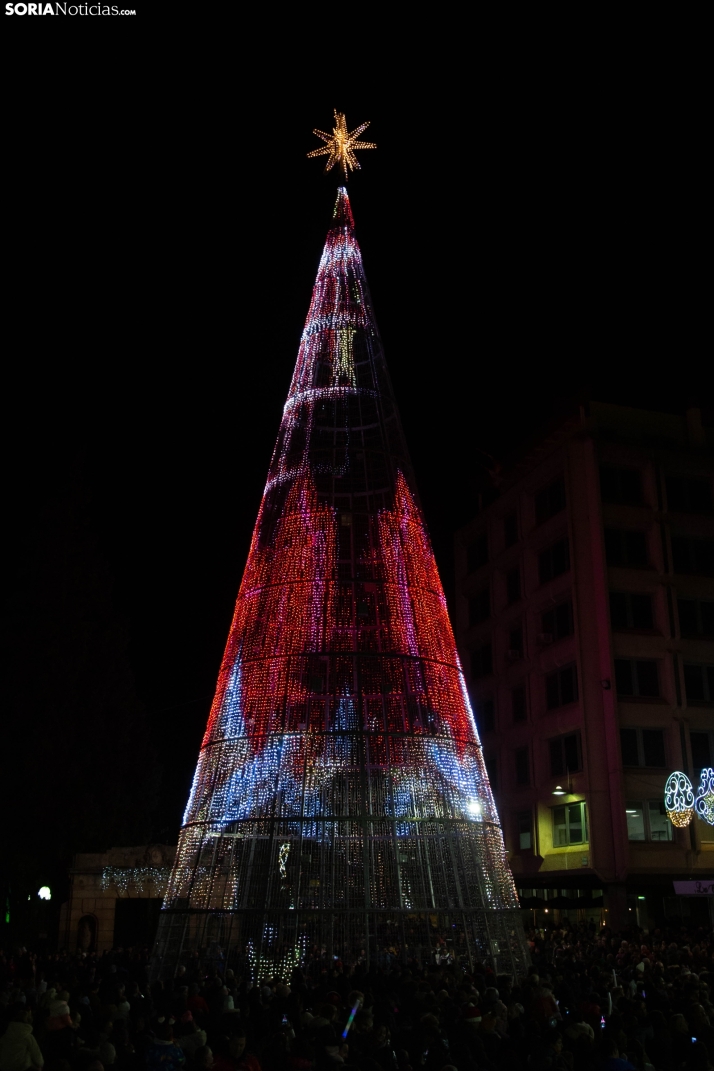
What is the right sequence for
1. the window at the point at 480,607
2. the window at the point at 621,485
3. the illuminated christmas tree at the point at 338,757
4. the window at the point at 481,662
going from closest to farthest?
the illuminated christmas tree at the point at 338,757
the window at the point at 621,485
the window at the point at 481,662
the window at the point at 480,607

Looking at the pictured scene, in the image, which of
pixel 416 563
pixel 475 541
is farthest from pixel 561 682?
pixel 416 563

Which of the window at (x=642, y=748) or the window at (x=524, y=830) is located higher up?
the window at (x=642, y=748)

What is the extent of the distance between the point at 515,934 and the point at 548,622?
20.7 metres

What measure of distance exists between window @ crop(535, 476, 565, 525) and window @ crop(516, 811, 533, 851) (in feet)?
34.4

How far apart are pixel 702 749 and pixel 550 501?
32.8ft

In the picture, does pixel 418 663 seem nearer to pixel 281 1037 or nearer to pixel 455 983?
pixel 455 983

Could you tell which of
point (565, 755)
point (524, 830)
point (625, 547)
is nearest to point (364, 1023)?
point (565, 755)

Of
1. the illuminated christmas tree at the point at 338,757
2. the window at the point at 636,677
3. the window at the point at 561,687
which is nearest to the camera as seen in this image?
the illuminated christmas tree at the point at 338,757

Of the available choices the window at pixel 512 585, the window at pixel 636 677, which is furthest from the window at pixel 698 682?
the window at pixel 512 585

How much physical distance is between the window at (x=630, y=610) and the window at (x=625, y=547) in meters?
1.15

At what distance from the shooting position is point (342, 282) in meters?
19.1

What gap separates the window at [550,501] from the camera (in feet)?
116

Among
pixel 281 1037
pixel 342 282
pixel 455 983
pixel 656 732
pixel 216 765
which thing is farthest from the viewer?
pixel 656 732

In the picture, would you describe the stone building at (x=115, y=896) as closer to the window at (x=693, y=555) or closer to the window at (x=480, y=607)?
the window at (x=480, y=607)
